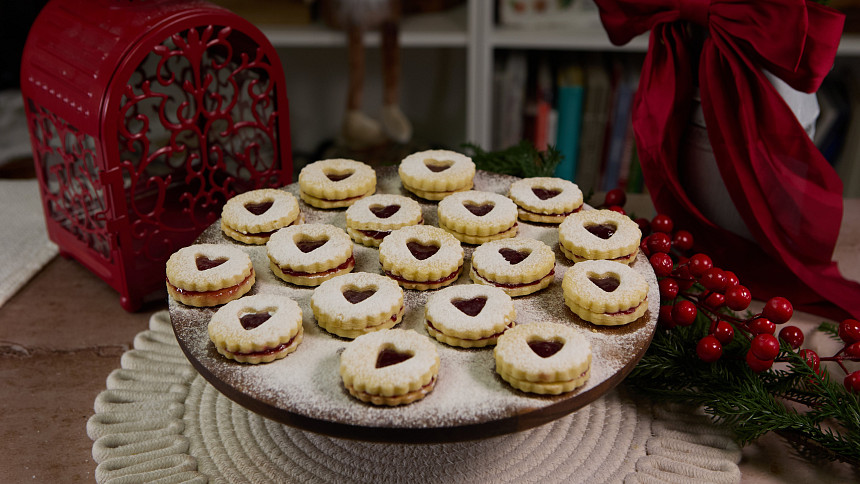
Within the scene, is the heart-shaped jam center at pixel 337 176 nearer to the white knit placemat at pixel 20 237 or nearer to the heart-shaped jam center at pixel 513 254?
the heart-shaped jam center at pixel 513 254

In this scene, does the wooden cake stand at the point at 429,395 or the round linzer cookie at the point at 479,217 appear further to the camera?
the round linzer cookie at the point at 479,217

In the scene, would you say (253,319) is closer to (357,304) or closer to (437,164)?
(357,304)

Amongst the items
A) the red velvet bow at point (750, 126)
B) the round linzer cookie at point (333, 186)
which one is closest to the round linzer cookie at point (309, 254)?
the round linzer cookie at point (333, 186)

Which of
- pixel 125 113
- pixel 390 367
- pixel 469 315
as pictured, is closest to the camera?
pixel 390 367

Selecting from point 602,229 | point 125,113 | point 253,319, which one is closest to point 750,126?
point 602,229

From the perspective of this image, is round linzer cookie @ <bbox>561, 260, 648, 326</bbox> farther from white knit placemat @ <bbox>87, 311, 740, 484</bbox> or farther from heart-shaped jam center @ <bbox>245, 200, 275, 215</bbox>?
heart-shaped jam center @ <bbox>245, 200, 275, 215</bbox>

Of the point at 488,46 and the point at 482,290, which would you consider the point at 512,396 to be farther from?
the point at 488,46
